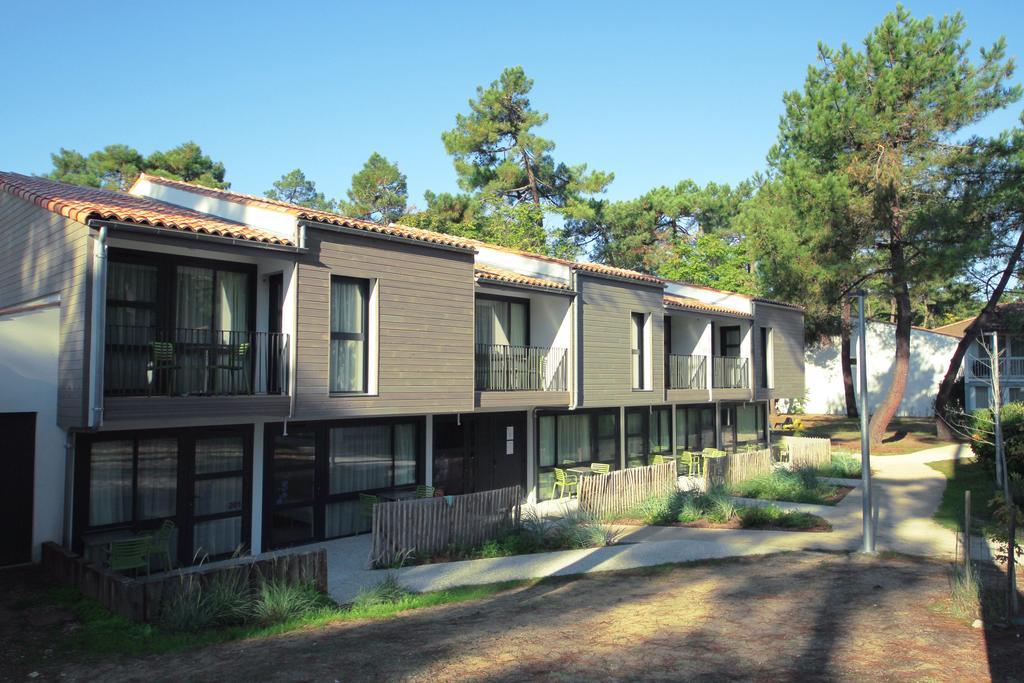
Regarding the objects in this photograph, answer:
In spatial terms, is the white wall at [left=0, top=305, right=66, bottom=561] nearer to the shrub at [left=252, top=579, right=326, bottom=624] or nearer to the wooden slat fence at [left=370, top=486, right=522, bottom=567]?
the shrub at [left=252, top=579, right=326, bottom=624]

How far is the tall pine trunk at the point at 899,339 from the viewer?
2817 centimetres

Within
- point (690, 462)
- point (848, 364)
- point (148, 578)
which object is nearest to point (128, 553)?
point (148, 578)

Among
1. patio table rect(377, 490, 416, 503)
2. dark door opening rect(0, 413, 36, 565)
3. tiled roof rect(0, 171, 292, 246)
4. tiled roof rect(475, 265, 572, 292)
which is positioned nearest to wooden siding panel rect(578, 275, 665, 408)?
tiled roof rect(475, 265, 572, 292)

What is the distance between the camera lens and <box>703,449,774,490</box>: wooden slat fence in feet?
65.7

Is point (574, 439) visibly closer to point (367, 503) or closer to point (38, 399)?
point (367, 503)

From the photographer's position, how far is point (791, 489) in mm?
19562

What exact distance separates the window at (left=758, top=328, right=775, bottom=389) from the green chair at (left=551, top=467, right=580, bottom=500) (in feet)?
35.8

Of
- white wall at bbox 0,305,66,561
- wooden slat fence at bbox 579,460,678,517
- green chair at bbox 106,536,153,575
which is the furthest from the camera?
wooden slat fence at bbox 579,460,678,517

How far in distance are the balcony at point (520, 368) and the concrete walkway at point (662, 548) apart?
4129 millimetres

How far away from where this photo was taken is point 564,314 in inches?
736

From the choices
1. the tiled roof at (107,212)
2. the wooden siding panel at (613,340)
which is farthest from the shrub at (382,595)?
the wooden siding panel at (613,340)

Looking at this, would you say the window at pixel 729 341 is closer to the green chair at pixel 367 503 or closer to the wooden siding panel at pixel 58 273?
the green chair at pixel 367 503

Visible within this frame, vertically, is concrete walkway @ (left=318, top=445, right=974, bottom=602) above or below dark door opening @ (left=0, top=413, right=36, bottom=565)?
below

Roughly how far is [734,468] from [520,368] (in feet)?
24.6
